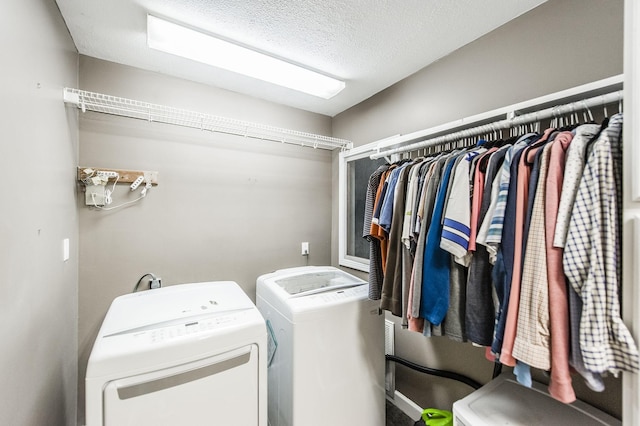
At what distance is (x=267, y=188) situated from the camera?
92.0 inches

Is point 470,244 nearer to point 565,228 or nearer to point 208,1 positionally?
point 565,228

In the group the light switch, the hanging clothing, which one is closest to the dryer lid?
the light switch

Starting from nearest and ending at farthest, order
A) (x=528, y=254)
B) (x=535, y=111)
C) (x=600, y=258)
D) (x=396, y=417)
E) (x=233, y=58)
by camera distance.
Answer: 1. (x=600, y=258)
2. (x=528, y=254)
3. (x=535, y=111)
4. (x=233, y=58)
5. (x=396, y=417)

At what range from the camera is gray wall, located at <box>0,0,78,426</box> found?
0.91 meters

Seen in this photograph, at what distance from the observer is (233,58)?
165 cm

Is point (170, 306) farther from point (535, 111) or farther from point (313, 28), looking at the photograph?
point (535, 111)

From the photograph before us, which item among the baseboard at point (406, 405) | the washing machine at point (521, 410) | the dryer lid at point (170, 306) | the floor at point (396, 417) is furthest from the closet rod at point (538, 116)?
the floor at point (396, 417)

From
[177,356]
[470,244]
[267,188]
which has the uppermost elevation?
[267,188]

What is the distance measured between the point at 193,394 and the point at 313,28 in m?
1.89

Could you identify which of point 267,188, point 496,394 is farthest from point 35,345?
point 496,394

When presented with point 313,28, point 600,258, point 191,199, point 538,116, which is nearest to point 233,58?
point 313,28

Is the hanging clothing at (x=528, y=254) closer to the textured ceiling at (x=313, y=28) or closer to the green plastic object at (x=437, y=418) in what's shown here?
the green plastic object at (x=437, y=418)

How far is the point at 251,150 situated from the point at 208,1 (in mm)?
1100

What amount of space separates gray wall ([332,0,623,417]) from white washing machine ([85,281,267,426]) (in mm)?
1207
